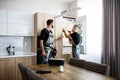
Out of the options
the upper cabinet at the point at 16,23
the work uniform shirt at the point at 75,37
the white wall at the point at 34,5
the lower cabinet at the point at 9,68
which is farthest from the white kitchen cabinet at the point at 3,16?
the work uniform shirt at the point at 75,37

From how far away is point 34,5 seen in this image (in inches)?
170

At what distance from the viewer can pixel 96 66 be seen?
2.36 metres

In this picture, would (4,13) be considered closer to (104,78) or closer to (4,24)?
(4,24)

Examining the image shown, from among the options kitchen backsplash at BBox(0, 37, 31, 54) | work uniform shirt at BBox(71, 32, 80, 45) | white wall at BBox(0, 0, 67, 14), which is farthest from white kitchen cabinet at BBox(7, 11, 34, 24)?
work uniform shirt at BBox(71, 32, 80, 45)

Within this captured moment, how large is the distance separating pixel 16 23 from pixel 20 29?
0.65 feet

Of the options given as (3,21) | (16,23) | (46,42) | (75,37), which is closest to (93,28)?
(75,37)

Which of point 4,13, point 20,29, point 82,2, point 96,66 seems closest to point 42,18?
point 20,29

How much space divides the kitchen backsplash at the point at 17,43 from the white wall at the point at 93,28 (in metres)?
1.77

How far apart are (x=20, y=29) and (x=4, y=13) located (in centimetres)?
59

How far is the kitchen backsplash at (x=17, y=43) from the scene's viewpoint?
383 centimetres

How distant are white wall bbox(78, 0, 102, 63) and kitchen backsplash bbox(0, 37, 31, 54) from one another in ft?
5.81

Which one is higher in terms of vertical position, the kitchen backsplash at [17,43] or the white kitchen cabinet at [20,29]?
the white kitchen cabinet at [20,29]

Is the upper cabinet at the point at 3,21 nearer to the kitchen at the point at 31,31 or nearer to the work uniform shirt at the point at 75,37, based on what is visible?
the kitchen at the point at 31,31

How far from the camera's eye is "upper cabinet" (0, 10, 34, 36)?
144 inches
